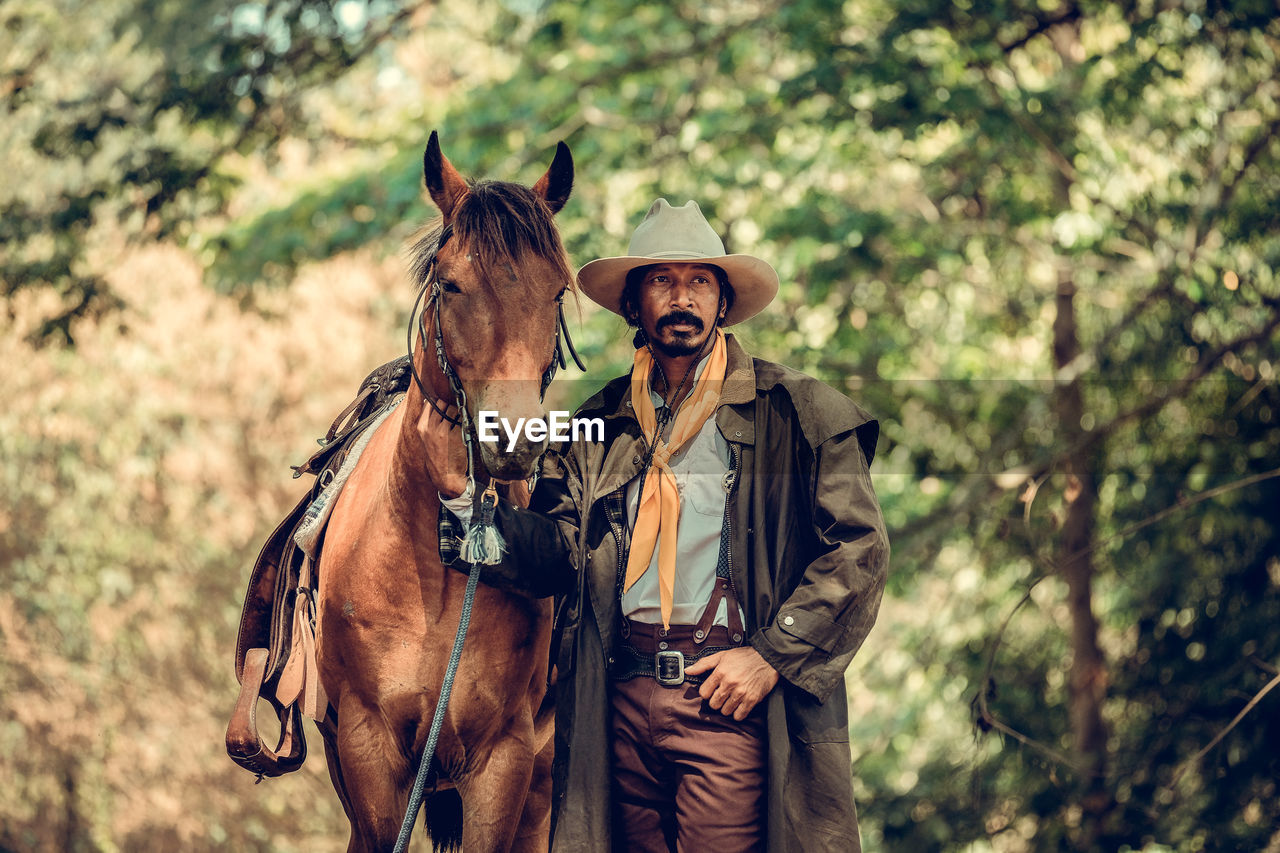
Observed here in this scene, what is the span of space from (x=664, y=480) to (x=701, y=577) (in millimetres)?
269

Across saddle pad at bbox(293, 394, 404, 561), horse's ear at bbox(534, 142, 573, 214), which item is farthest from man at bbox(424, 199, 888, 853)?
saddle pad at bbox(293, 394, 404, 561)

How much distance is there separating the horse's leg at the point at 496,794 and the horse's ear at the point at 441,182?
1.37 metres

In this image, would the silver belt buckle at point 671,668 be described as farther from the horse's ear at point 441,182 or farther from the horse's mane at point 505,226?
the horse's ear at point 441,182

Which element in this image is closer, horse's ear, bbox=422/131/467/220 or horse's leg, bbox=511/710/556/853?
horse's ear, bbox=422/131/467/220

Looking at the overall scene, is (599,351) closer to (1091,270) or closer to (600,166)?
(600,166)

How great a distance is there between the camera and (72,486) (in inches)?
475

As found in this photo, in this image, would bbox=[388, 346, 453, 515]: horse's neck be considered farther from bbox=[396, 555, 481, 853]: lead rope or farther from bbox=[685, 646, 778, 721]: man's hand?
Answer: bbox=[685, 646, 778, 721]: man's hand

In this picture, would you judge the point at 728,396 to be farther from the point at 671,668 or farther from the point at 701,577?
the point at 671,668

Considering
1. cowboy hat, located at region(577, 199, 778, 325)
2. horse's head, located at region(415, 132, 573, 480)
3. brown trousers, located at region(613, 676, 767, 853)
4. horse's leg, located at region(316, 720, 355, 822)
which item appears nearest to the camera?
horse's head, located at region(415, 132, 573, 480)

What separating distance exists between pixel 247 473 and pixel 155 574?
1320 mm

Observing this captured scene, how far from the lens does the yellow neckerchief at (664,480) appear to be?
3100mm

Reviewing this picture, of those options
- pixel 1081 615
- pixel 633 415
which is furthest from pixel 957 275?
pixel 633 415

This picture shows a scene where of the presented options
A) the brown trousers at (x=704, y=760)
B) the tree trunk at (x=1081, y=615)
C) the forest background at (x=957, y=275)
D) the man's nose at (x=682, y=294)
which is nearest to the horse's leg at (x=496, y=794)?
the brown trousers at (x=704, y=760)

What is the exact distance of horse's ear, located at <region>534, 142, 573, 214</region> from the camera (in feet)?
10.4
